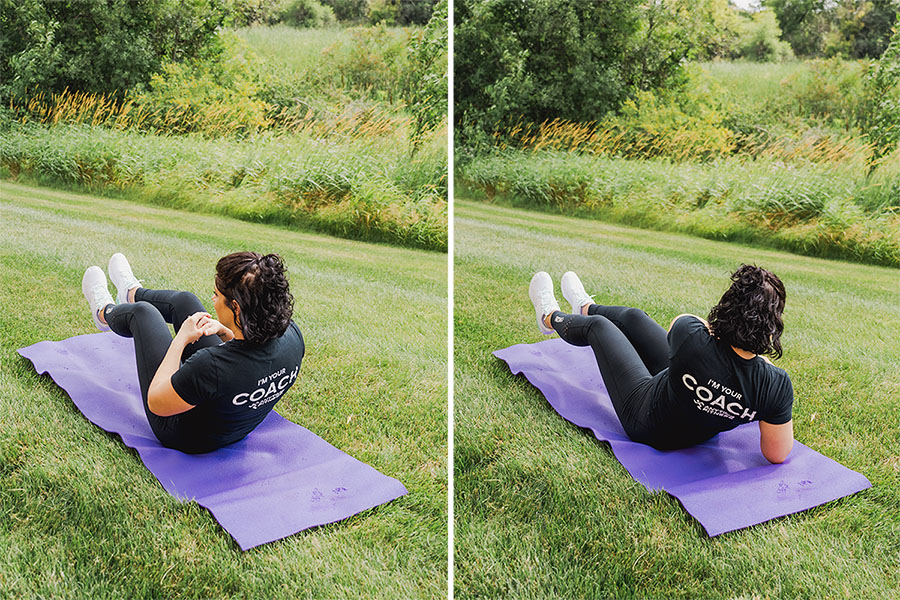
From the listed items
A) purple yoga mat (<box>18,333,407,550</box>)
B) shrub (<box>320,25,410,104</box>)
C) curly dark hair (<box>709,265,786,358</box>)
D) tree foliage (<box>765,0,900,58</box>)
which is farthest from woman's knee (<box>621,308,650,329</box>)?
tree foliage (<box>765,0,900,58</box>)

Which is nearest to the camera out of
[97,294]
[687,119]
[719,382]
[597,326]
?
[719,382]

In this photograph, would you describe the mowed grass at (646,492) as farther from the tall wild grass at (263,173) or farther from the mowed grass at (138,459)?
the tall wild grass at (263,173)

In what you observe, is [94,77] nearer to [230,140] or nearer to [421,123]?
[230,140]

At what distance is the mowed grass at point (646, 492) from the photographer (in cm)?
198

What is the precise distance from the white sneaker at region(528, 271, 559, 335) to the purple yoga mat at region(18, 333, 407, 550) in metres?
1.02

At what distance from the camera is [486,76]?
5.79 meters

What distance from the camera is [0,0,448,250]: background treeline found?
11.0ft

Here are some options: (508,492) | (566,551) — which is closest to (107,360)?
(508,492)

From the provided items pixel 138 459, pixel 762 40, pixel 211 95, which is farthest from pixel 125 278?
pixel 762 40

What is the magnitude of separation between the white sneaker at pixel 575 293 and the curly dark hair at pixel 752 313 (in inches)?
36.1

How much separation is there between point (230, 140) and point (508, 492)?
2312 mm

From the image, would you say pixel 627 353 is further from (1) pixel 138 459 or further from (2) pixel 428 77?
(2) pixel 428 77

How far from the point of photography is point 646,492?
2.24 m

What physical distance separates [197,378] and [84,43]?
2.18 m
